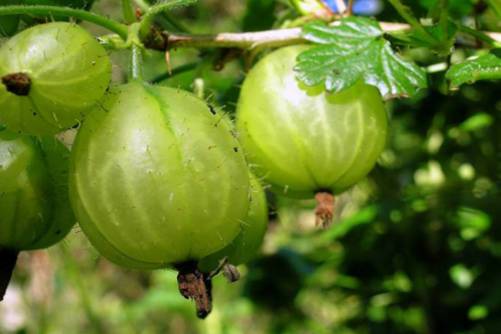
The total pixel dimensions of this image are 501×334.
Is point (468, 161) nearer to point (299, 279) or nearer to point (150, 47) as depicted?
point (299, 279)

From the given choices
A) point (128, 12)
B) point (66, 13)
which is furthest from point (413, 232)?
point (66, 13)

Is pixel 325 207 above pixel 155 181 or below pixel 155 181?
below

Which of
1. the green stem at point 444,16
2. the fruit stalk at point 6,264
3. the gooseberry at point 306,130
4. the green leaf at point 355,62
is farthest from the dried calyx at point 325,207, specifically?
the fruit stalk at point 6,264

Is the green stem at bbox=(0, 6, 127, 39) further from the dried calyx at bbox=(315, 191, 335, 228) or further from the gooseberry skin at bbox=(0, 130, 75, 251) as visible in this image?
the dried calyx at bbox=(315, 191, 335, 228)

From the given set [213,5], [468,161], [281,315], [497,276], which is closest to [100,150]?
[497,276]

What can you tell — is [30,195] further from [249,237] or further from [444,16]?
[444,16]
